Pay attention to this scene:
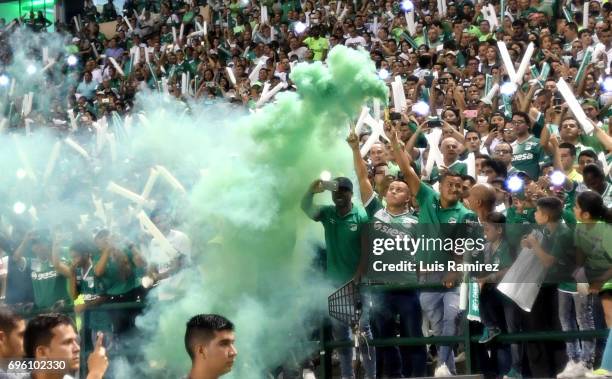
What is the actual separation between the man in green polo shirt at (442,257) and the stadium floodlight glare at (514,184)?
544 millimetres

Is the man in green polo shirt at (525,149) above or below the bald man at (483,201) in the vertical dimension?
above

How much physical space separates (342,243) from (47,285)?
304 cm

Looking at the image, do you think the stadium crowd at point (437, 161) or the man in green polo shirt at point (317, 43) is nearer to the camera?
the stadium crowd at point (437, 161)

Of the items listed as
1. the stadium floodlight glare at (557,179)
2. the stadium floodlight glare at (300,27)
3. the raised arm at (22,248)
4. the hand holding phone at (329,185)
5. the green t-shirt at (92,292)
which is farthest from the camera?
the stadium floodlight glare at (300,27)

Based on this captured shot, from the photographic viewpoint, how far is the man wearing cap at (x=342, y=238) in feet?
26.6

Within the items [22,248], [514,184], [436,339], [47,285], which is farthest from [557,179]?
[22,248]

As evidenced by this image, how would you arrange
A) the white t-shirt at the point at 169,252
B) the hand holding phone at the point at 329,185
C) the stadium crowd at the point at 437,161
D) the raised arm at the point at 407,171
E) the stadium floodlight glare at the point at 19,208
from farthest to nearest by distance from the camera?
the stadium floodlight glare at the point at 19,208 < the white t-shirt at the point at 169,252 < the raised arm at the point at 407,171 < the hand holding phone at the point at 329,185 < the stadium crowd at the point at 437,161

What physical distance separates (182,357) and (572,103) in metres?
3.67

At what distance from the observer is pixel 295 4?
1780 centimetres

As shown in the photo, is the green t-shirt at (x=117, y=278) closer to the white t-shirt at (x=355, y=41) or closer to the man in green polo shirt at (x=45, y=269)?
the man in green polo shirt at (x=45, y=269)

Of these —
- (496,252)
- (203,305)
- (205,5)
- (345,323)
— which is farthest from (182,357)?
(205,5)

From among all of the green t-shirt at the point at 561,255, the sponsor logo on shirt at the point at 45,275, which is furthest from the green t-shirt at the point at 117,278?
the green t-shirt at the point at 561,255

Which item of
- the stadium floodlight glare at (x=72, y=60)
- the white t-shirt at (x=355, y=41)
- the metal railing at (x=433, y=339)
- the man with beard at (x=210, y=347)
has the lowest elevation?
the man with beard at (x=210, y=347)

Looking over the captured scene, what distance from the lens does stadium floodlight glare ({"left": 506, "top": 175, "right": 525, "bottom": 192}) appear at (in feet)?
28.6
